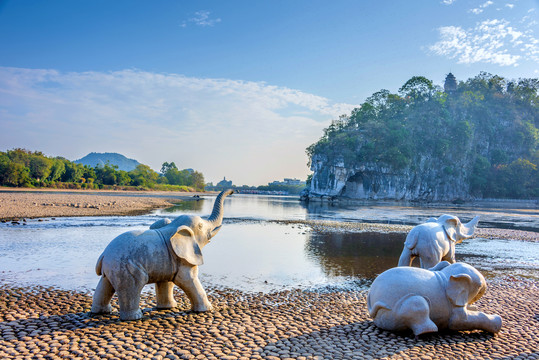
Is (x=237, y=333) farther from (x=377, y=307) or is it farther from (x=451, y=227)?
(x=451, y=227)

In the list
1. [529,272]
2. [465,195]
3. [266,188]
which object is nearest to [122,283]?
[529,272]

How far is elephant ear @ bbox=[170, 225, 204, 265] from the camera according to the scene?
20.8 ft

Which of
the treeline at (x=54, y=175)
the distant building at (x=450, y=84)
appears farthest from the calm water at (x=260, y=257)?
the distant building at (x=450, y=84)

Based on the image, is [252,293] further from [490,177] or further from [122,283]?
[490,177]

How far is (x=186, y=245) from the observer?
653 cm

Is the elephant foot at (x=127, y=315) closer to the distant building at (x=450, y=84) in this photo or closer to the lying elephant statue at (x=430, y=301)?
the lying elephant statue at (x=430, y=301)

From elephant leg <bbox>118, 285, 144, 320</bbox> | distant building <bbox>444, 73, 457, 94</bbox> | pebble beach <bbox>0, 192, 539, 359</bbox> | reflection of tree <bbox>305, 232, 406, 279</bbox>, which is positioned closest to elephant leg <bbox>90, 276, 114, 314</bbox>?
pebble beach <bbox>0, 192, 539, 359</bbox>

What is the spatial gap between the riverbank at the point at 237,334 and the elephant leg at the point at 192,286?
0.57 feet

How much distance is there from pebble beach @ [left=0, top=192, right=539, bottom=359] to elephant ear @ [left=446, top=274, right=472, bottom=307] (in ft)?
1.89

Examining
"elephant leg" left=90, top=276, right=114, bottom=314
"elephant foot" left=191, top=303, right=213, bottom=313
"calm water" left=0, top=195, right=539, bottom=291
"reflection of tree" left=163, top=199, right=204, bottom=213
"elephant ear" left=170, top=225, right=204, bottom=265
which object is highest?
"elephant ear" left=170, top=225, right=204, bottom=265

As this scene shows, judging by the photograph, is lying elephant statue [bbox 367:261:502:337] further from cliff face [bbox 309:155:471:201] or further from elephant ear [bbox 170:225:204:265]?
cliff face [bbox 309:155:471:201]

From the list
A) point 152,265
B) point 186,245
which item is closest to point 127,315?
point 152,265

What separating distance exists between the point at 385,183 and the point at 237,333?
273 feet

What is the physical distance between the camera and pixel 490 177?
87.3 m
